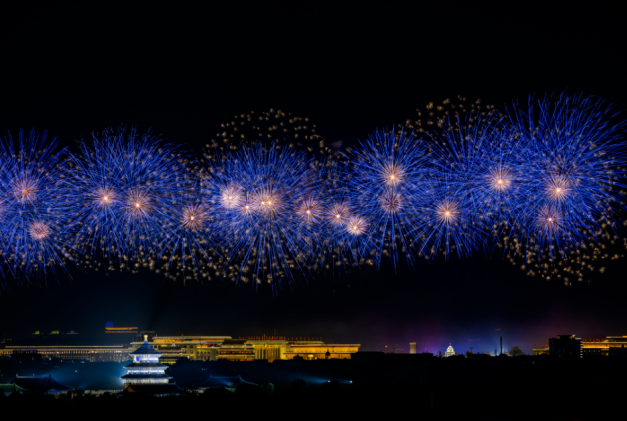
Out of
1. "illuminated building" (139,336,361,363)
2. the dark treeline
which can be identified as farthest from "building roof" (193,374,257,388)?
"illuminated building" (139,336,361,363)

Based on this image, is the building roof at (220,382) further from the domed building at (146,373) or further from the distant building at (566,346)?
the distant building at (566,346)

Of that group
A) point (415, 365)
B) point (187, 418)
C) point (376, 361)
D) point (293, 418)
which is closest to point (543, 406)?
point (293, 418)

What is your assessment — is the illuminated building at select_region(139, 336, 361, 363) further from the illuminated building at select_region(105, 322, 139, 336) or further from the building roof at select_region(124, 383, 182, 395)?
the building roof at select_region(124, 383, 182, 395)

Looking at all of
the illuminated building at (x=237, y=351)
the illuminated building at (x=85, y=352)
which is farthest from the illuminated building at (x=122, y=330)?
the illuminated building at (x=237, y=351)

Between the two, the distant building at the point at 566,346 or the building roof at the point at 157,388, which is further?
the distant building at the point at 566,346

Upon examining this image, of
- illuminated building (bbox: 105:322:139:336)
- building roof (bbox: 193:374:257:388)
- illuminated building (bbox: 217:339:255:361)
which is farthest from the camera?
illuminated building (bbox: 105:322:139:336)

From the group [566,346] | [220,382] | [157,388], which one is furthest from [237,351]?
[157,388]
